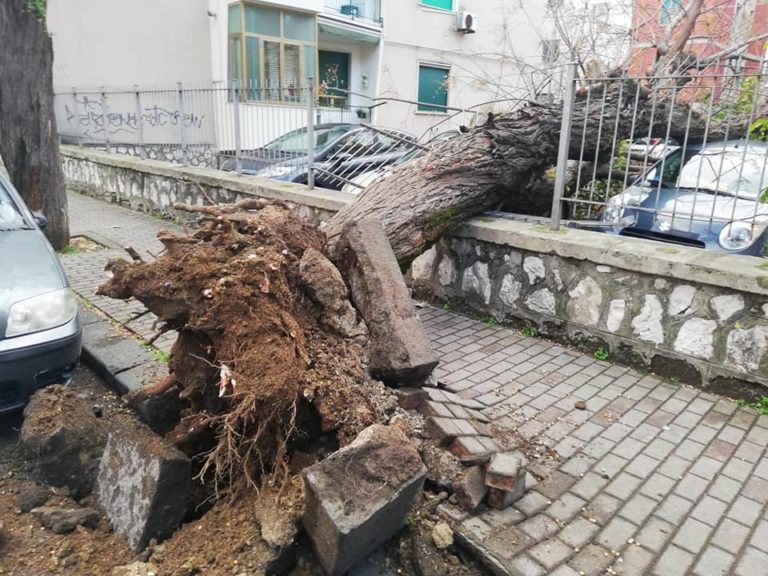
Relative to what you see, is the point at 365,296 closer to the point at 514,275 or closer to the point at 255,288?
the point at 255,288

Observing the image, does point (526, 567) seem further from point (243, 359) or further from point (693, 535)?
point (243, 359)

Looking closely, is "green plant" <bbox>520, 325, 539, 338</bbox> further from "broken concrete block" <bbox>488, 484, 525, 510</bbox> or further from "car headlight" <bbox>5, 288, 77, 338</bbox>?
"car headlight" <bbox>5, 288, 77, 338</bbox>

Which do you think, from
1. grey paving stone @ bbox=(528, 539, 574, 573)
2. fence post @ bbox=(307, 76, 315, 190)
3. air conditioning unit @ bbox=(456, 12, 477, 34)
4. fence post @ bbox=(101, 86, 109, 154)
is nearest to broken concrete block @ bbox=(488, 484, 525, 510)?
grey paving stone @ bbox=(528, 539, 574, 573)

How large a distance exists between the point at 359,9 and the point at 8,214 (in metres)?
17.3

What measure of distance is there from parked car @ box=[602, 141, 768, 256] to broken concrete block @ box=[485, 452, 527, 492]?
254 centimetres

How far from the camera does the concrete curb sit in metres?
3.97

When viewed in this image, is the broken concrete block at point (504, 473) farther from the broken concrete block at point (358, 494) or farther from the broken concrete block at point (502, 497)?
the broken concrete block at point (358, 494)

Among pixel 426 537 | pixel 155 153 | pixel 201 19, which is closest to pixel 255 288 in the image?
pixel 426 537

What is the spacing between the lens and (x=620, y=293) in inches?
170

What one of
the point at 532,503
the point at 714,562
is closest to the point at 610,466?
the point at 532,503

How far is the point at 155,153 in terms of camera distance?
1120 cm

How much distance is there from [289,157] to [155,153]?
4.48 meters

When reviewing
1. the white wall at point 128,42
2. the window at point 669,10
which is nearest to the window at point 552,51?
the window at point 669,10

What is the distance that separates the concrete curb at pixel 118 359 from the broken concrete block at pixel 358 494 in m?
2.07
